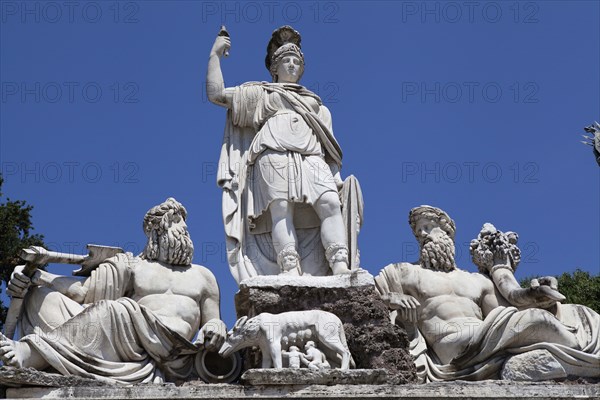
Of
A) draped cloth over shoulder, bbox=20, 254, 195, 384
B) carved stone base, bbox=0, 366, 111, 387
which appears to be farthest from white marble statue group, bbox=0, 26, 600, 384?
carved stone base, bbox=0, 366, 111, 387

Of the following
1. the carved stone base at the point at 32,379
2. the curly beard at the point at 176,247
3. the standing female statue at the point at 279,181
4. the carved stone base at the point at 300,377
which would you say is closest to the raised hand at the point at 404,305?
the standing female statue at the point at 279,181

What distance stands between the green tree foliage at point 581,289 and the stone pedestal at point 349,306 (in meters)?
10.0

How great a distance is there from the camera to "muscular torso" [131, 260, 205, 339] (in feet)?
43.0

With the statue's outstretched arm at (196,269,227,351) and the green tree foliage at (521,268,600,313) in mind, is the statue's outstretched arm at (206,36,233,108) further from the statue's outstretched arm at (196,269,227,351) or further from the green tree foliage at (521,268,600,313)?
the green tree foliage at (521,268,600,313)

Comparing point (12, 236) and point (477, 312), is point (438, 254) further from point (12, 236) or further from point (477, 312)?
point (12, 236)

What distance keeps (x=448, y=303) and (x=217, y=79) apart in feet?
12.6

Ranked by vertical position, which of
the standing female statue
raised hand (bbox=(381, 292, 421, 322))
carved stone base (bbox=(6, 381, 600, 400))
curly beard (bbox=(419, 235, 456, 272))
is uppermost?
the standing female statue

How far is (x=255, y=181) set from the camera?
14.1 meters

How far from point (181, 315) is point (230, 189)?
1754 millimetres

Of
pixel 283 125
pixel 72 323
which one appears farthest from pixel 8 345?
pixel 283 125

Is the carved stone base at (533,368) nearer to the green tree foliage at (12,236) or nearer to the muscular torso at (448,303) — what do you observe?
the muscular torso at (448,303)

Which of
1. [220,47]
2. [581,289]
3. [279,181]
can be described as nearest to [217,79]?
[220,47]

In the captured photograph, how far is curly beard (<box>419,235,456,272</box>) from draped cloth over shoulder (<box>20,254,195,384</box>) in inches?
116

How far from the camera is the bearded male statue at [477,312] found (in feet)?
42.3
